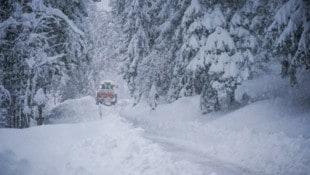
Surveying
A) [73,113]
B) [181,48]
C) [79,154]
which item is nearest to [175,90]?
[181,48]

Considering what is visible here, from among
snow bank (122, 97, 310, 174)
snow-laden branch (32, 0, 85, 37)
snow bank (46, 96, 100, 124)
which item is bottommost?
snow bank (46, 96, 100, 124)

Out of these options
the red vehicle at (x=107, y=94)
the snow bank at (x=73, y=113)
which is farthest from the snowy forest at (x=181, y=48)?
the red vehicle at (x=107, y=94)

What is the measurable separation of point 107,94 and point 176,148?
2227 centimetres

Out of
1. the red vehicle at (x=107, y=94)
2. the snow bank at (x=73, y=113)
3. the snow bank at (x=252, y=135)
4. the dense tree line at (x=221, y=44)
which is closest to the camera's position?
the snow bank at (x=252, y=135)

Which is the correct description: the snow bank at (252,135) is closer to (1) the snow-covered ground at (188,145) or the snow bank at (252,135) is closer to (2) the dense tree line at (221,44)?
(1) the snow-covered ground at (188,145)

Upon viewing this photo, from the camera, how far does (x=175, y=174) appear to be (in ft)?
30.1

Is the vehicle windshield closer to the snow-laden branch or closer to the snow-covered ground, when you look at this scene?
the snow-laden branch

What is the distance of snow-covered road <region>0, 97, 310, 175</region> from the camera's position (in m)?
9.87

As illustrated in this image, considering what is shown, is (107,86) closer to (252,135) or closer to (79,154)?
(252,135)

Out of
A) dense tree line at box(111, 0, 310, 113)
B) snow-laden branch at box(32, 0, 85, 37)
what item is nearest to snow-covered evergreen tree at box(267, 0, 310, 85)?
dense tree line at box(111, 0, 310, 113)

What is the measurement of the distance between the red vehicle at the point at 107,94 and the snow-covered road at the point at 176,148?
18522 mm

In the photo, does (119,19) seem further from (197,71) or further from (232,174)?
(232,174)

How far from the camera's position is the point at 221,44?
1833 cm

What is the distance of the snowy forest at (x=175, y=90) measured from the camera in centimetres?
1077
